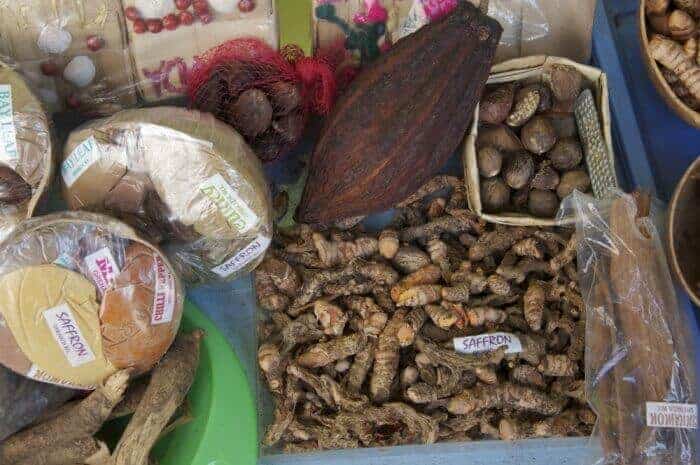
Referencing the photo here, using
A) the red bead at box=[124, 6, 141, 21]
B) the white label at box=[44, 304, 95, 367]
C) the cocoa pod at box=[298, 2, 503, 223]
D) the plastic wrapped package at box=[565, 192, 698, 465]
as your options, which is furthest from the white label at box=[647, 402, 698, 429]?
the red bead at box=[124, 6, 141, 21]

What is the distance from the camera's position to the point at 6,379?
1043 millimetres

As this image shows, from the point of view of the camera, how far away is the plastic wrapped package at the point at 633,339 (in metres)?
1.16

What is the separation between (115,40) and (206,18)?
188 mm

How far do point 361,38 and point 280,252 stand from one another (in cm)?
48

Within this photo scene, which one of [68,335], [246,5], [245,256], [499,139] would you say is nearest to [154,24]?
[246,5]

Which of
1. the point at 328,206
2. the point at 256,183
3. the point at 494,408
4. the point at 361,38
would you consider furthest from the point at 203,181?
the point at 494,408

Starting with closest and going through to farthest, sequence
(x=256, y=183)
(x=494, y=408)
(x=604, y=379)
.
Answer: (x=256, y=183)
(x=604, y=379)
(x=494, y=408)

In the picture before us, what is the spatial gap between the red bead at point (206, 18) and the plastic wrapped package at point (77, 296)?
495 millimetres

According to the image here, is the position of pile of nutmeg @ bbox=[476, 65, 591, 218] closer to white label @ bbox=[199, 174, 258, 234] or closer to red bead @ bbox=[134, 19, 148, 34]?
white label @ bbox=[199, 174, 258, 234]

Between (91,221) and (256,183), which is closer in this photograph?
(91,221)

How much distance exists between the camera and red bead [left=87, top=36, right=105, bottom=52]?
4.19 ft

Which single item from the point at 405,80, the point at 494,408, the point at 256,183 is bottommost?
the point at 494,408

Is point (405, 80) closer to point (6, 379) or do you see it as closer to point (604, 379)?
point (604, 379)

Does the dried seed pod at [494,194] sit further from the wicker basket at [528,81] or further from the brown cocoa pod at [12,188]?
the brown cocoa pod at [12,188]
